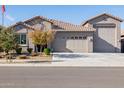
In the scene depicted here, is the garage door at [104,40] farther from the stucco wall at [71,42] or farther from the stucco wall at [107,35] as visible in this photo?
the stucco wall at [71,42]

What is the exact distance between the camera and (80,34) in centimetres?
4512

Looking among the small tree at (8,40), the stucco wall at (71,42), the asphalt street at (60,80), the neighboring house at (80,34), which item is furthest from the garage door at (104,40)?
the asphalt street at (60,80)

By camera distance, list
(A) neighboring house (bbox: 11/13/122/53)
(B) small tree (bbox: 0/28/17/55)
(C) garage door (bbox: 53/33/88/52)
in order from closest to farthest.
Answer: (B) small tree (bbox: 0/28/17/55), (A) neighboring house (bbox: 11/13/122/53), (C) garage door (bbox: 53/33/88/52)

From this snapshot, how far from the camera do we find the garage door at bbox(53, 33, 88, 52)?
44.8 metres

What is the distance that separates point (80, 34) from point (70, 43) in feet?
6.55

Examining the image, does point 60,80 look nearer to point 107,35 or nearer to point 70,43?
point 70,43

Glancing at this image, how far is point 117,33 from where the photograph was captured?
1841 inches

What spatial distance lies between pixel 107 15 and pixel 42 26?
10.4 m

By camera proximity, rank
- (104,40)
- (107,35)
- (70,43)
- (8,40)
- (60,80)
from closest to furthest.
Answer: (60,80) < (8,40) < (70,43) < (104,40) < (107,35)

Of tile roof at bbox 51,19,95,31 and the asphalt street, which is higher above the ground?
tile roof at bbox 51,19,95,31

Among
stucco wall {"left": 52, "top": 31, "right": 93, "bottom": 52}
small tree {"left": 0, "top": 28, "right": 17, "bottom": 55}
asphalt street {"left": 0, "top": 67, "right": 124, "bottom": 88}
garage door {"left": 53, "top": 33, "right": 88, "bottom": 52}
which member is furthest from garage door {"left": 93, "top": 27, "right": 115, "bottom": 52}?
asphalt street {"left": 0, "top": 67, "right": 124, "bottom": 88}

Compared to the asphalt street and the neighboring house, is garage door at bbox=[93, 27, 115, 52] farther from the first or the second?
the asphalt street

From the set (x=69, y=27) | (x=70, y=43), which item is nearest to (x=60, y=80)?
(x=70, y=43)
